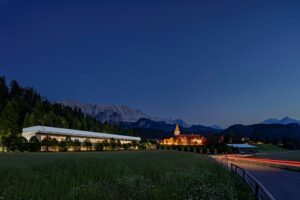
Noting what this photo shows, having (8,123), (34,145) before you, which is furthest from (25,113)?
(34,145)

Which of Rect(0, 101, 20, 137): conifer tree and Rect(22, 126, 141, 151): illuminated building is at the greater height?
Rect(0, 101, 20, 137): conifer tree

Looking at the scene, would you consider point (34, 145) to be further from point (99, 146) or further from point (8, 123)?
point (99, 146)

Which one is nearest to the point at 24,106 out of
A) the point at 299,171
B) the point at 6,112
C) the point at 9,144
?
the point at 6,112

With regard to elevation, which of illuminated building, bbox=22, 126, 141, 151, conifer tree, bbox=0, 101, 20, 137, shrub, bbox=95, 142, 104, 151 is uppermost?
conifer tree, bbox=0, 101, 20, 137

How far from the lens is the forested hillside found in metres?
77.0

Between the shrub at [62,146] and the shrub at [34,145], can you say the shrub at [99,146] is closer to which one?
the shrub at [62,146]

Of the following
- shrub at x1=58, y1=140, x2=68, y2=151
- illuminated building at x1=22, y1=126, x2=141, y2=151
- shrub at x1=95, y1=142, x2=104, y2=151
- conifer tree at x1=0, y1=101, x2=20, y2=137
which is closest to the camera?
shrub at x1=58, y1=140, x2=68, y2=151

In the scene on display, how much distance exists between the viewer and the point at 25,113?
10638 cm

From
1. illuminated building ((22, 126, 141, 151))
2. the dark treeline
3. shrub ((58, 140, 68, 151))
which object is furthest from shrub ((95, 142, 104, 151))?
the dark treeline

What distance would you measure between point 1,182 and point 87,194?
4.22m

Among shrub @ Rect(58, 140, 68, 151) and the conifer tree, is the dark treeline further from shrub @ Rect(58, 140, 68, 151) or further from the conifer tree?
shrub @ Rect(58, 140, 68, 151)

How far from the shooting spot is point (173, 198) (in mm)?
9805

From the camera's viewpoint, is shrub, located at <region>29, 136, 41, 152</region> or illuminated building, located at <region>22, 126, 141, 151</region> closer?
shrub, located at <region>29, 136, 41, 152</region>

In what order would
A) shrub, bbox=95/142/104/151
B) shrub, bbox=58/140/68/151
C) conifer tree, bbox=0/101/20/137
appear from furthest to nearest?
shrub, bbox=95/142/104/151 < conifer tree, bbox=0/101/20/137 < shrub, bbox=58/140/68/151
